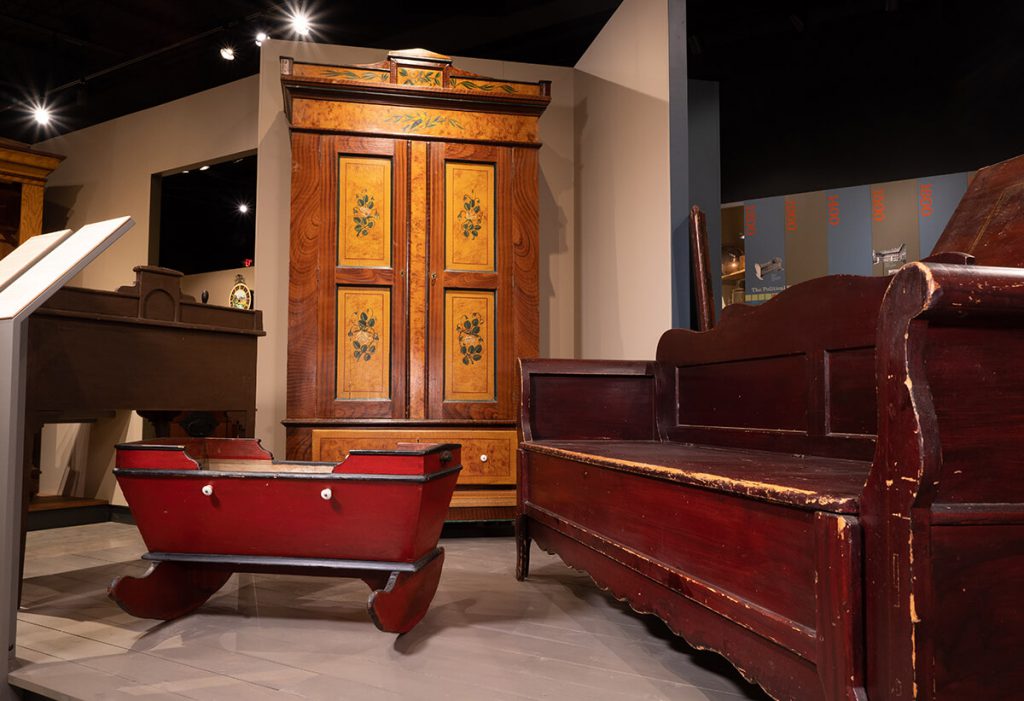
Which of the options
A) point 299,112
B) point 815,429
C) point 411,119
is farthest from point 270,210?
point 815,429

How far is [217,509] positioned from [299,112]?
2246mm

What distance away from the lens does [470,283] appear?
143 inches

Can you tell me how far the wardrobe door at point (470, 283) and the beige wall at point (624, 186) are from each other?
0.60 metres

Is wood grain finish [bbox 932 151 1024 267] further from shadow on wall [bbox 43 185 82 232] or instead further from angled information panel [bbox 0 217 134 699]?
shadow on wall [bbox 43 185 82 232]

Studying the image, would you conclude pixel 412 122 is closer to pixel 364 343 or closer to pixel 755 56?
pixel 364 343

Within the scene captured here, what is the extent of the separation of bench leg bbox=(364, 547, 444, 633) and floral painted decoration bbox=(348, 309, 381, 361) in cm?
160

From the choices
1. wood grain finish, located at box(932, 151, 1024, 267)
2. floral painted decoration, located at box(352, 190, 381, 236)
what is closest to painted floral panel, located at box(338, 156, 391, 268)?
floral painted decoration, located at box(352, 190, 381, 236)

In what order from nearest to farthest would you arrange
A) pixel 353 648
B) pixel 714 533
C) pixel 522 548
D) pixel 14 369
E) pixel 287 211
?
pixel 714 533
pixel 14 369
pixel 353 648
pixel 522 548
pixel 287 211

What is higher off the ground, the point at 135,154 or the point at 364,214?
the point at 135,154

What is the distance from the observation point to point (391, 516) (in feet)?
6.32

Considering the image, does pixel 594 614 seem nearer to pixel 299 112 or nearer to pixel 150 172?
pixel 299 112

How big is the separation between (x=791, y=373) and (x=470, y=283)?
6.59ft

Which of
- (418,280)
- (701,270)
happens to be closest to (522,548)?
(701,270)

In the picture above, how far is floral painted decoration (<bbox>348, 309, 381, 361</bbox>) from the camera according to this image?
3498 millimetres
